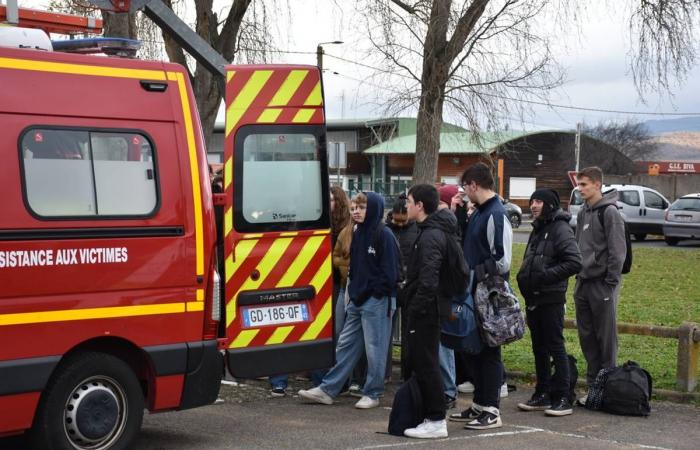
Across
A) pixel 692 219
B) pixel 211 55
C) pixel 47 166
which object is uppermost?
pixel 211 55

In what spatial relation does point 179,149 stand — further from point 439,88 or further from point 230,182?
point 439,88

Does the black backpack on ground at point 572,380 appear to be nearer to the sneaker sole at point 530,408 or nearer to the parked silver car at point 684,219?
the sneaker sole at point 530,408

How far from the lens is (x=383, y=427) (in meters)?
8.05

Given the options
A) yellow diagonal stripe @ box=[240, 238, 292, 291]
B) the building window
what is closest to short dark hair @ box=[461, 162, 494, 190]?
yellow diagonal stripe @ box=[240, 238, 292, 291]

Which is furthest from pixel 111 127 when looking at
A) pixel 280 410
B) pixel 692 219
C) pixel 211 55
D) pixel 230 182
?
pixel 692 219

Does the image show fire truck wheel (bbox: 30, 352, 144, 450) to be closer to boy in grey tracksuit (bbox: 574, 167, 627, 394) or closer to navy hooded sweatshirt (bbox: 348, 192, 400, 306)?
→ navy hooded sweatshirt (bbox: 348, 192, 400, 306)

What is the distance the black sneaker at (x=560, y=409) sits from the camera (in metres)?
8.42

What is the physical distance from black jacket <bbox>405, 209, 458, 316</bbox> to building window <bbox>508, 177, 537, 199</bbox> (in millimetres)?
53896

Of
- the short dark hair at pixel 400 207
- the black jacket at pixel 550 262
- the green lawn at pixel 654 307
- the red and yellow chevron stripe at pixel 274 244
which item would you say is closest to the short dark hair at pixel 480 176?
the black jacket at pixel 550 262

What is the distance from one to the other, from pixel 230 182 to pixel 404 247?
7.99 feet

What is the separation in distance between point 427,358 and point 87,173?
274cm

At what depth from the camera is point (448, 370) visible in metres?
8.88

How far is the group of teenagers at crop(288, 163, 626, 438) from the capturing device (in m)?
7.91

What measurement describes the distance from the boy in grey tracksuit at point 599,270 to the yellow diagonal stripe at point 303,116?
241 centimetres
